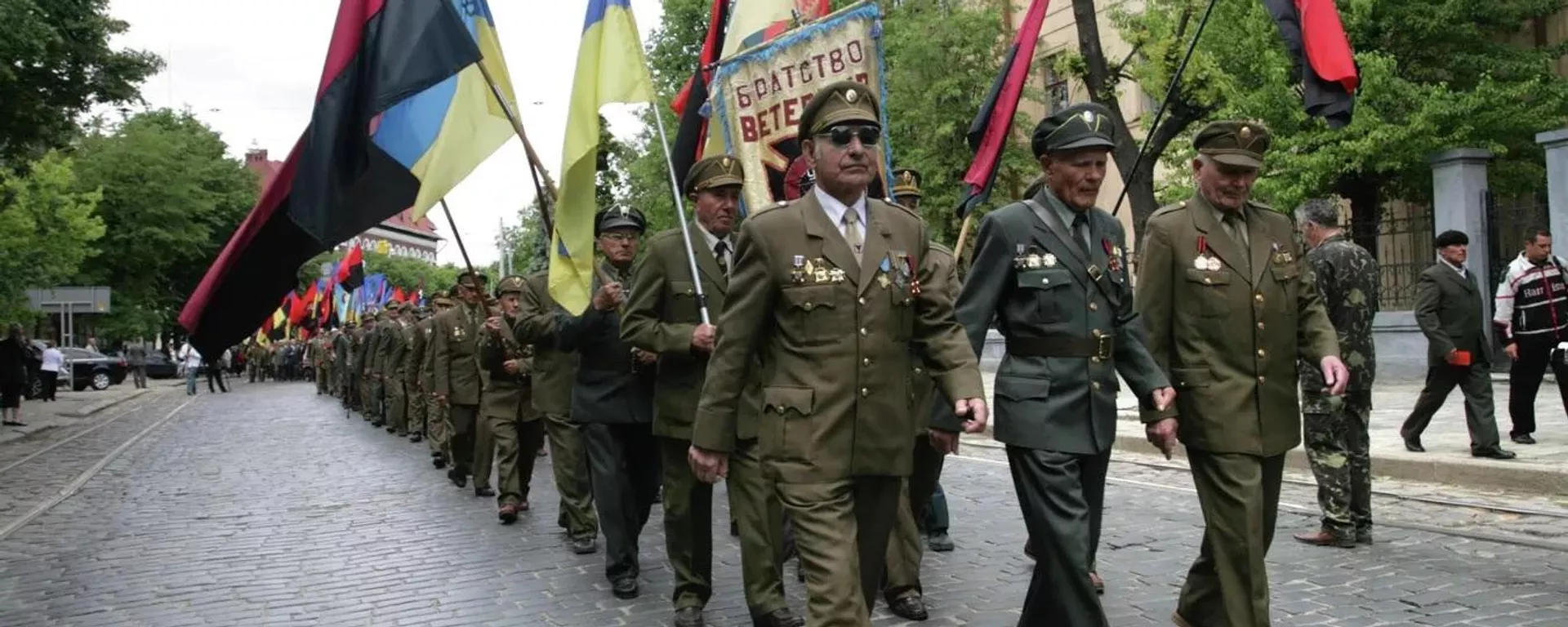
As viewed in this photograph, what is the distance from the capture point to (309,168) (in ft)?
23.4

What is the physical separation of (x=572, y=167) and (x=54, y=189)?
126ft

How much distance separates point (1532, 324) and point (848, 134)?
28.0ft

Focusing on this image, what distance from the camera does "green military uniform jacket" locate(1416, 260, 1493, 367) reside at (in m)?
10.4

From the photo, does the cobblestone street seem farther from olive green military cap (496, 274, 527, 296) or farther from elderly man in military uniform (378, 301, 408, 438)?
elderly man in military uniform (378, 301, 408, 438)

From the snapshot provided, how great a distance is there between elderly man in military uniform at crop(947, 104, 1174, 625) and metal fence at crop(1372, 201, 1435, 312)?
16243mm

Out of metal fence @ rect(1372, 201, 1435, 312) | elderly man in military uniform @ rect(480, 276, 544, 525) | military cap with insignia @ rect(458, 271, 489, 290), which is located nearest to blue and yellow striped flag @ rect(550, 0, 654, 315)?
elderly man in military uniform @ rect(480, 276, 544, 525)

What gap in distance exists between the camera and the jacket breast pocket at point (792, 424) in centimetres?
436

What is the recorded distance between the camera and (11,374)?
23203 millimetres

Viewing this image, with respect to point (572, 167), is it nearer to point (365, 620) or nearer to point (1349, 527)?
point (365, 620)

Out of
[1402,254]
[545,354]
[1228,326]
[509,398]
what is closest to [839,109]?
[1228,326]

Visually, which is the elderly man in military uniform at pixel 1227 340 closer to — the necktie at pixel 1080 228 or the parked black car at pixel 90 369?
the necktie at pixel 1080 228

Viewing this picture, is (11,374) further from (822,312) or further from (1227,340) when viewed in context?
(1227,340)

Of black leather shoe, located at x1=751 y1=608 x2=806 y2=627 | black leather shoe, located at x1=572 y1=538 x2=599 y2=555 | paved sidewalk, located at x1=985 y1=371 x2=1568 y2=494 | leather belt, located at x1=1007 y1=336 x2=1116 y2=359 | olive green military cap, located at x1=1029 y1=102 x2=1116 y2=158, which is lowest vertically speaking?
black leather shoe, located at x1=572 y1=538 x2=599 y2=555

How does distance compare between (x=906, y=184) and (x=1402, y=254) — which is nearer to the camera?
(x=906, y=184)
